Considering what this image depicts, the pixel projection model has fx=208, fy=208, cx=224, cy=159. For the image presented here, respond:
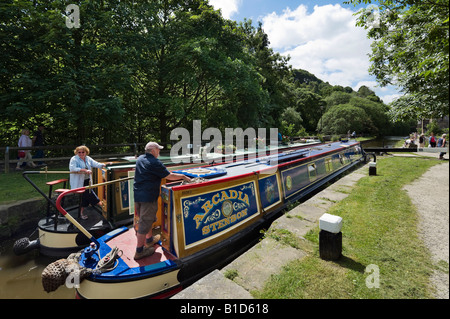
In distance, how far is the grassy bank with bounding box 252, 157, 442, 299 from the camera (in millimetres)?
2154

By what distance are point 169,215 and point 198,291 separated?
1272 millimetres

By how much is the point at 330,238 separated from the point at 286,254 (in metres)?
0.62

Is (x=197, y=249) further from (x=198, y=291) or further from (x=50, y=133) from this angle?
(x=50, y=133)

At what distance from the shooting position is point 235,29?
48.1ft

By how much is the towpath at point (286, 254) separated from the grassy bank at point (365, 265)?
0.11 metres

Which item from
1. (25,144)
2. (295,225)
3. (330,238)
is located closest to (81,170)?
(295,225)

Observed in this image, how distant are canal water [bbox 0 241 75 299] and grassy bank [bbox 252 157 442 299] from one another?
3447 millimetres

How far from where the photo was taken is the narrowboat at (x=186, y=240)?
2764 mm

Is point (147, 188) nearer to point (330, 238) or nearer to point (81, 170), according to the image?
point (81, 170)

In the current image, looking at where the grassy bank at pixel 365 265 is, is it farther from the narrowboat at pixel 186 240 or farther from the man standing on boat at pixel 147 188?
the man standing on boat at pixel 147 188

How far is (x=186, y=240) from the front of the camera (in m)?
3.14

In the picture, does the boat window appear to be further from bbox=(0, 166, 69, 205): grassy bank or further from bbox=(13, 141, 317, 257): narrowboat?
bbox=(0, 166, 69, 205): grassy bank
